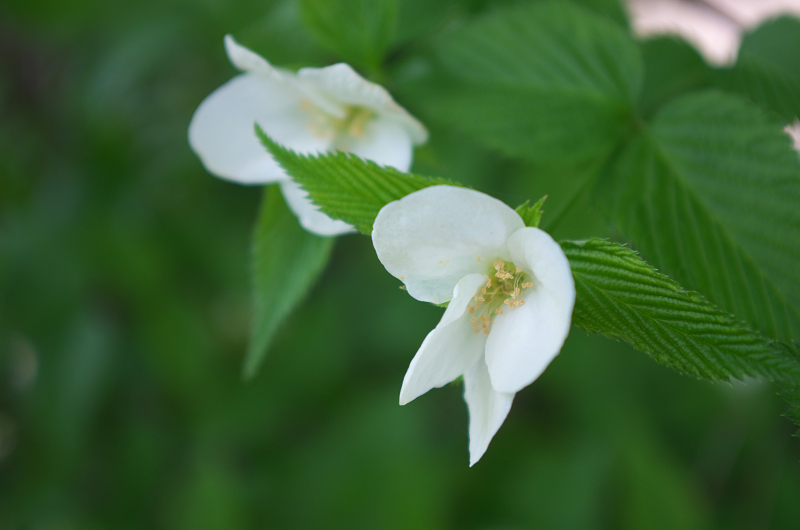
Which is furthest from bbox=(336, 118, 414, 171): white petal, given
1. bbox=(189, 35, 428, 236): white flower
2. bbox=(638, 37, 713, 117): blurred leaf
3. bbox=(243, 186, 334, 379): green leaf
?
bbox=(638, 37, 713, 117): blurred leaf

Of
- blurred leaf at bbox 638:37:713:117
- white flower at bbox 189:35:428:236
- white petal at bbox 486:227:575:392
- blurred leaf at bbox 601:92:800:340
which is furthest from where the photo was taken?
blurred leaf at bbox 638:37:713:117

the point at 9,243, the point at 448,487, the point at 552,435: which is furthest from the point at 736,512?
the point at 9,243

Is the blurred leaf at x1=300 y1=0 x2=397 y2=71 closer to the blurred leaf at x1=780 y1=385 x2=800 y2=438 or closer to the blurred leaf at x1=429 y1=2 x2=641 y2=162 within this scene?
the blurred leaf at x1=429 y1=2 x2=641 y2=162

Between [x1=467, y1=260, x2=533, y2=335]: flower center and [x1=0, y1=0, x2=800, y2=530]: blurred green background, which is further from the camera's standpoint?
[x1=0, y1=0, x2=800, y2=530]: blurred green background

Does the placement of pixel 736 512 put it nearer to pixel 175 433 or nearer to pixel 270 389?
pixel 270 389

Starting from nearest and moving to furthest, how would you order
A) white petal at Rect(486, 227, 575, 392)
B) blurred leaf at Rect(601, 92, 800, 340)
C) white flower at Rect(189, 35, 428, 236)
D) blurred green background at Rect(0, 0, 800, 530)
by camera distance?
white petal at Rect(486, 227, 575, 392), blurred leaf at Rect(601, 92, 800, 340), white flower at Rect(189, 35, 428, 236), blurred green background at Rect(0, 0, 800, 530)

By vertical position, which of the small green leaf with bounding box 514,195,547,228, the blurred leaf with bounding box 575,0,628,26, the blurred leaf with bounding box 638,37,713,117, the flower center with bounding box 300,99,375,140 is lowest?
the flower center with bounding box 300,99,375,140

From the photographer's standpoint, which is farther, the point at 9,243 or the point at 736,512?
the point at 9,243
